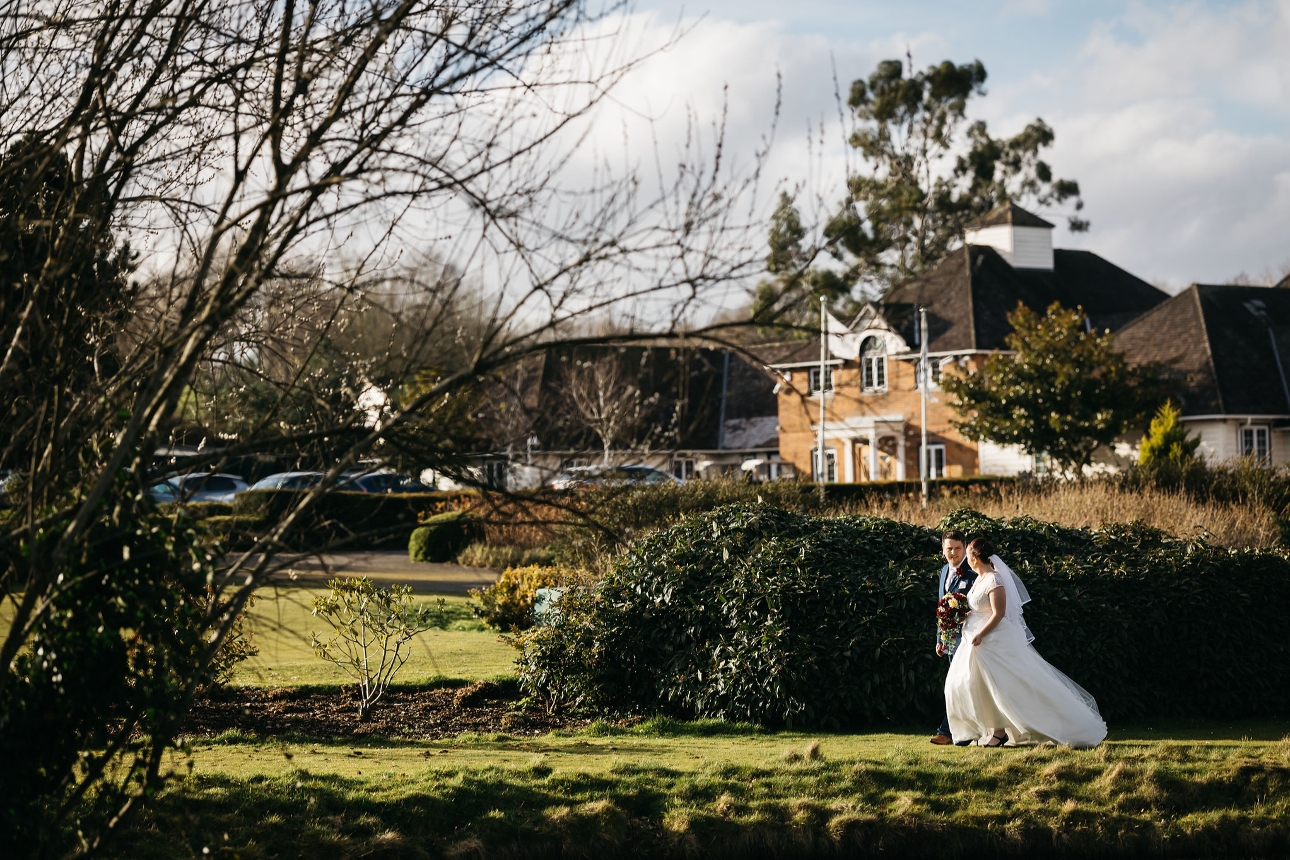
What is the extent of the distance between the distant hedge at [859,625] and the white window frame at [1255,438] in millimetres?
26347

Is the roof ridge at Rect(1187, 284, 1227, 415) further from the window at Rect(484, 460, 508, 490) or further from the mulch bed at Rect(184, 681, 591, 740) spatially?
the window at Rect(484, 460, 508, 490)

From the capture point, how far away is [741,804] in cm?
822

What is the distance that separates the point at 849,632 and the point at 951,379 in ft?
88.5

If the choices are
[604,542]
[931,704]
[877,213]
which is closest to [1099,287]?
[604,542]

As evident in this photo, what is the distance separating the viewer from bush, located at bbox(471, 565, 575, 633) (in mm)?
16891

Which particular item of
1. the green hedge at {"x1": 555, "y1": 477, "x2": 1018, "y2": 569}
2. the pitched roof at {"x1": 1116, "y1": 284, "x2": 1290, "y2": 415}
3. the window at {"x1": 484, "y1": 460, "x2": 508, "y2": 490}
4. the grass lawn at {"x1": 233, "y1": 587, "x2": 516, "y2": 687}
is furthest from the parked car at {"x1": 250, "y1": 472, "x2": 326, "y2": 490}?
the pitched roof at {"x1": 1116, "y1": 284, "x2": 1290, "y2": 415}

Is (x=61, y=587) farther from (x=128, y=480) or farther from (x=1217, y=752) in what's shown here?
(x=1217, y=752)

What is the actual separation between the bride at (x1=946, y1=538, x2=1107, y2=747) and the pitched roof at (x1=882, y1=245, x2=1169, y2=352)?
28.1 m

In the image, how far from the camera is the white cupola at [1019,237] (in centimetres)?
4664

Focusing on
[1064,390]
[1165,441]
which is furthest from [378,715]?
[1064,390]

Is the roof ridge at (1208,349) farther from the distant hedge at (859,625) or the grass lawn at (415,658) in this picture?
the distant hedge at (859,625)

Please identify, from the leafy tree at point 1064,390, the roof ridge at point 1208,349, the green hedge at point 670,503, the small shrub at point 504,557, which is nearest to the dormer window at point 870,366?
the leafy tree at point 1064,390

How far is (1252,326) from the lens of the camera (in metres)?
38.6

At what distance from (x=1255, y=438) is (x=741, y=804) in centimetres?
3288
